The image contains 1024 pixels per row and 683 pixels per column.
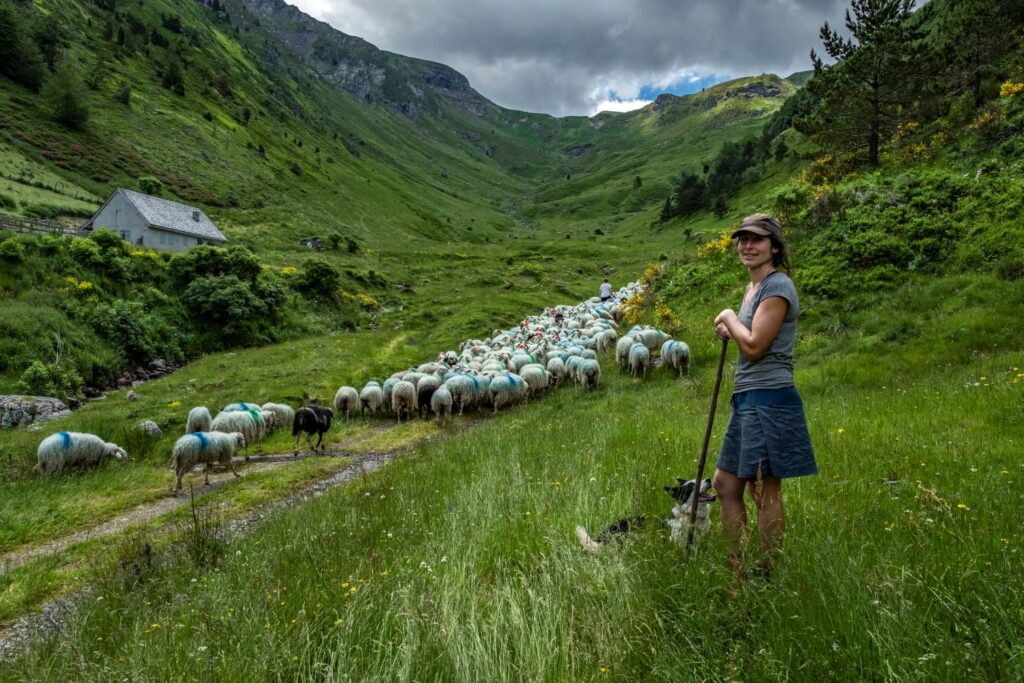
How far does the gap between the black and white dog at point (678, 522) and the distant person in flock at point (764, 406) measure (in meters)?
0.27

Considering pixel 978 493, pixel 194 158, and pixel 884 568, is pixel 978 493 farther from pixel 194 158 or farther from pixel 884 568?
pixel 194 158

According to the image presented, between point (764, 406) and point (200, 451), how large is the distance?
1289 cm

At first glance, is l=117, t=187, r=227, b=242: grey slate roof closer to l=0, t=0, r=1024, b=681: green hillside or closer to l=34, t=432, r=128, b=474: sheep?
l=0, t=0, r=1024, b=681: green hillside

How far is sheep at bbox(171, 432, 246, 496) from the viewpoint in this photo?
1172 centimetres

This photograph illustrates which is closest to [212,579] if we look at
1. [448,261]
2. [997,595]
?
[997,595]

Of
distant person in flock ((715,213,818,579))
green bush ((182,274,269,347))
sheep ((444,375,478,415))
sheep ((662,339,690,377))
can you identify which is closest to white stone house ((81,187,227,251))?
green bush ((182,274,269,347))

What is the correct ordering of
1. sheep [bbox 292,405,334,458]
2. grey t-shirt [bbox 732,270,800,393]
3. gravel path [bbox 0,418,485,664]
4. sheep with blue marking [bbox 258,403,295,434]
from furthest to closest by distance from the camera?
1. sheep with blue marking [bbox 258,403,295,434]
2. sheep [bbox 292,405,334,458]
3. gravel path [bbox 0,418,485,664]
4. grey t-shirt [bbox 732,270,800,393]

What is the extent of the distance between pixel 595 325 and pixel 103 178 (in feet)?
230

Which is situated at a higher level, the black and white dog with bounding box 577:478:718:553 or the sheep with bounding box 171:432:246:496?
the black and white dog with bounding box 577:478:718:553

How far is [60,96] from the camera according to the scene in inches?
2655

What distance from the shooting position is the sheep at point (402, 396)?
744 inches

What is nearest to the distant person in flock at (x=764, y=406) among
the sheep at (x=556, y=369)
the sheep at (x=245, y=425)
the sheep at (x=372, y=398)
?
the sheep at (x=245, y=425)

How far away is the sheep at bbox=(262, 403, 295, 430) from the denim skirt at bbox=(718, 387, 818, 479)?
17.1 metres

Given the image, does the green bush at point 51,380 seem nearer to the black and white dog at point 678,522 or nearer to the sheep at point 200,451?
the sheep at point 200,451
